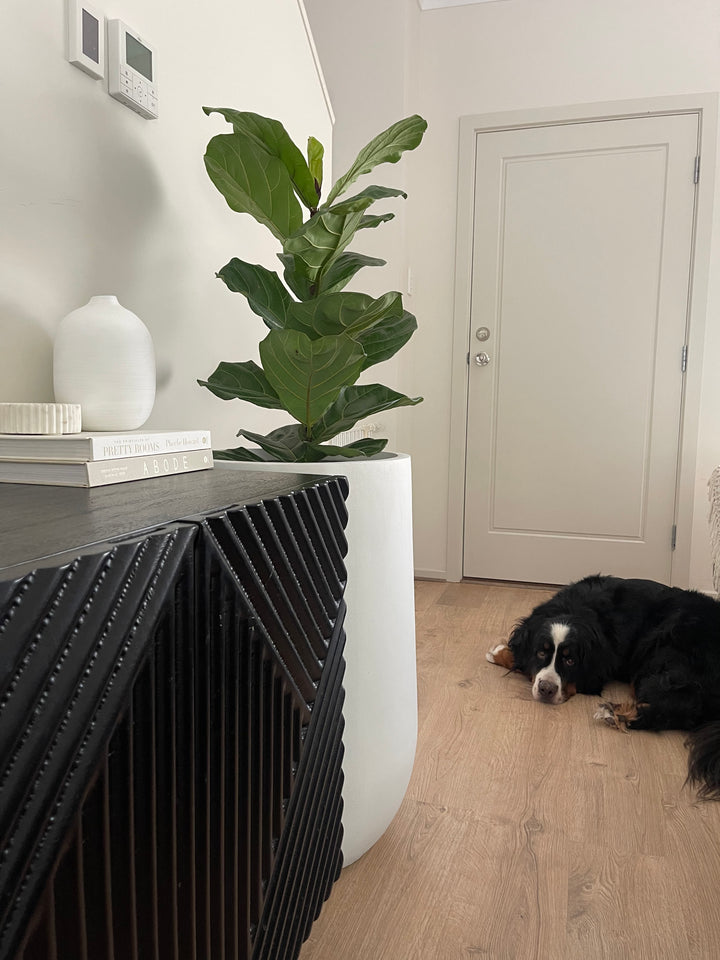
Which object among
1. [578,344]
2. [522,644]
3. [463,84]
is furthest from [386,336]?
[463,84]

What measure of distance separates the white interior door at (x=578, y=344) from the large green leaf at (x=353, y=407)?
2.03 metres

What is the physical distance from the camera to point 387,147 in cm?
115

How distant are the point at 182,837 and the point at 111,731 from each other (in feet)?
0.46

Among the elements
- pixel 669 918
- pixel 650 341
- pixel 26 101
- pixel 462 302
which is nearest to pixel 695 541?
pixel 650 341

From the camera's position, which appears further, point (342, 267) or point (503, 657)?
point (503, 657)

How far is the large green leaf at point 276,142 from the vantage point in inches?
42.7

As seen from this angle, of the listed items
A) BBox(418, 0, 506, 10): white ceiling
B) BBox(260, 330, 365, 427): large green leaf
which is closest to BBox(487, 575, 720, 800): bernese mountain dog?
BBox(260, 330, 365, 427): large green leaf

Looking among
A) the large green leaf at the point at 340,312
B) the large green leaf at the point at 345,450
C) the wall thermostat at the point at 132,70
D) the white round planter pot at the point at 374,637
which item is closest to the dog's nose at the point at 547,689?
the white round planter pot at the point at 374,637

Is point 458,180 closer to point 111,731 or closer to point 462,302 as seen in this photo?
point 462,302

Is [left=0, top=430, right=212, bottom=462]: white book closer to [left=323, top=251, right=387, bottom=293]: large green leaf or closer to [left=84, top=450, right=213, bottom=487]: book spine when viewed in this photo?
[left=84, top=450, right=213, bottom=487]: book spine

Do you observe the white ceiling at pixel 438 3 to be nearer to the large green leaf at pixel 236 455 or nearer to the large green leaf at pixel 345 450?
the large green leaf at pixel 345 450

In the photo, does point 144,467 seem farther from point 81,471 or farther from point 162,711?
point 162,711

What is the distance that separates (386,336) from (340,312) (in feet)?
0.54

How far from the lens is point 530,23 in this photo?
2.99 metres
